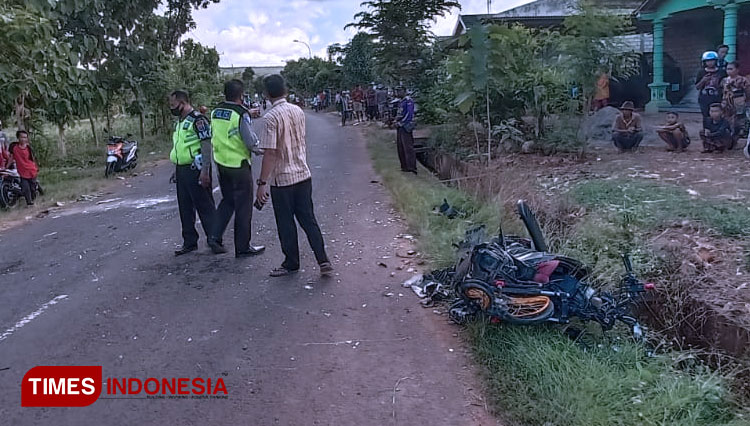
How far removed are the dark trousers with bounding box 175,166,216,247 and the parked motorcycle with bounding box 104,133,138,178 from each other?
7831 mm

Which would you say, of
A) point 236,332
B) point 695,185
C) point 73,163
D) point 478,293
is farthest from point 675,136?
point 73,163

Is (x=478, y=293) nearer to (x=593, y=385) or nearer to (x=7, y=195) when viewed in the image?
(x=593, y=385)

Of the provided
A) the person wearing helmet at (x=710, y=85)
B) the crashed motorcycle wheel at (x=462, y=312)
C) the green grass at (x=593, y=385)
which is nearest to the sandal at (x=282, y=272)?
the crashed motorcycle wheel at (x=462, y=312)

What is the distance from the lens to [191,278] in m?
6.09

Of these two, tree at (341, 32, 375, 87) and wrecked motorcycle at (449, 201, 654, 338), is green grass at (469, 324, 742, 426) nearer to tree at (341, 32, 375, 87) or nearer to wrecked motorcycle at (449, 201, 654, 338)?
wrecked motorcycle at (449, 201, 654, 338)

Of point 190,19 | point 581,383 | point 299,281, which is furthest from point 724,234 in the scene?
point 190,19

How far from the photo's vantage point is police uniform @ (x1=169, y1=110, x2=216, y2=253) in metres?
6.62

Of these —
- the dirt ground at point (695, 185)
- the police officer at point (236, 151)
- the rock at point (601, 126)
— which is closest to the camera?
the dirt ground at point (695, 185)

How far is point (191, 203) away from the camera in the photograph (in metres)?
6.97

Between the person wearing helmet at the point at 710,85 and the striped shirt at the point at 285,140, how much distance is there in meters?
7.31

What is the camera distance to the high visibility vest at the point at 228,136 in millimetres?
6309

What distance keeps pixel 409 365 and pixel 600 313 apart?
1292 millimetres

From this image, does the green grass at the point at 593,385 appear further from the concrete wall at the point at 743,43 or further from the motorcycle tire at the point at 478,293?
the concrete wall at the point at 743,43

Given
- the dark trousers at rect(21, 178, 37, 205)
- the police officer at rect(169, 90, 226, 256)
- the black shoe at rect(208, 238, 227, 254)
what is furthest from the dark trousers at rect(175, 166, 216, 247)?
the dark trousers at rect(21, 178, 37, 205)
